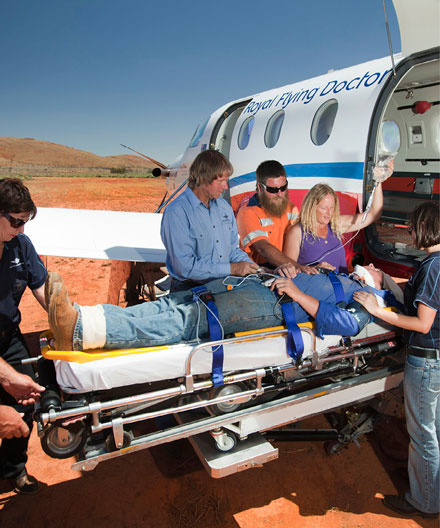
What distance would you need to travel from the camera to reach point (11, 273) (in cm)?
333

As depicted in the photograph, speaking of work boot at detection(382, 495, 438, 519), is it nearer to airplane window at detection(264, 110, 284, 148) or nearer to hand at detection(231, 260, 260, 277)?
hand at detection(231, 260, 260, 277)

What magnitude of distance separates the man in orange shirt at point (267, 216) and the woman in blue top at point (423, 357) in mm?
1424

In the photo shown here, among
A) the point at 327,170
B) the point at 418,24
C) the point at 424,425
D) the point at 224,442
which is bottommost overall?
the point at 424,425

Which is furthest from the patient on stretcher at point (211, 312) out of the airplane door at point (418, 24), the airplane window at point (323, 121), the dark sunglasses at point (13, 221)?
the airplane window at point (323, 121)

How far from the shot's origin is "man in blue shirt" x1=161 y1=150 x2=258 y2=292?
11.3 feet

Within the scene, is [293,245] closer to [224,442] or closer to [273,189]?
[273,189]

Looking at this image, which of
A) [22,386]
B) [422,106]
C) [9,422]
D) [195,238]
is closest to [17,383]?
[22,386]

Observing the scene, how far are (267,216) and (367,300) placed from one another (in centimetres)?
175

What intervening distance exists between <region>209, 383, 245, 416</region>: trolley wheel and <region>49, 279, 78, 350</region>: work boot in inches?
41.4

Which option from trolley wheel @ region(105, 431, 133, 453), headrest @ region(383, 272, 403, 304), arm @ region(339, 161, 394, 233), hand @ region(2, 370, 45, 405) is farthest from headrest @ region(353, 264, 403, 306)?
hand @ region(2, 370, 45, 405)

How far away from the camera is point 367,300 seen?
3.20 metres

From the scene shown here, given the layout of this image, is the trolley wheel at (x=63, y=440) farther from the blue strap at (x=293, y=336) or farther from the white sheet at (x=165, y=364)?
the blue strap at (x=293, y=336)

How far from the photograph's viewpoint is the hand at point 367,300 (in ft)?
10.3


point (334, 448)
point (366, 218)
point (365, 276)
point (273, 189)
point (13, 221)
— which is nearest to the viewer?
point (13, 221)
